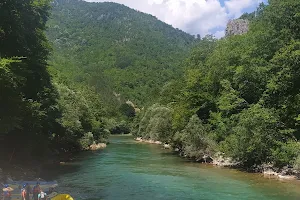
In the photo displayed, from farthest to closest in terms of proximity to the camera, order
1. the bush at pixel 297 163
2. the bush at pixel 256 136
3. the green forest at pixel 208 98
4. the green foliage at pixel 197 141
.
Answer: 1. the green foliage at pixel 197 141
2. the bush at pixel 256 136
3. the bush at pixel 297 163
4. the green forest at pixel 208 98

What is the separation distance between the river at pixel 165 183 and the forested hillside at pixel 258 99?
11.5 ft

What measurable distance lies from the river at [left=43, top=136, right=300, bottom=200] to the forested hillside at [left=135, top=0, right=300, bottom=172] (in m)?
3.51

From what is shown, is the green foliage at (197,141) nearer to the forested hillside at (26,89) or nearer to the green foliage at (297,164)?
the green foliage at (297,164)

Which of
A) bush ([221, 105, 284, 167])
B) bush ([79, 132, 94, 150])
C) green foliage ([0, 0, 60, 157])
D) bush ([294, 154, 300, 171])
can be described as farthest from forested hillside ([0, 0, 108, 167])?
bush ([294, 154, 300, 171])

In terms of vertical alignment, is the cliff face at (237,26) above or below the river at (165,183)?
above

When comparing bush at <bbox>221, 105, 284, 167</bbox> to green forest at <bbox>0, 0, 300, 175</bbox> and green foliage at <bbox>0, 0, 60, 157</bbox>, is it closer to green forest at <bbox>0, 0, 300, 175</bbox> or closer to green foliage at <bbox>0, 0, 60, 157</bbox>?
green forest at <bbox>0, 0, 300, 175</bbox>

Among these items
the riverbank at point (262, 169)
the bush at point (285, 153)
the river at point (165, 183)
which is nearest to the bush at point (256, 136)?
the bush at point (285, 153)

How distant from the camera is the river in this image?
84.1 feet

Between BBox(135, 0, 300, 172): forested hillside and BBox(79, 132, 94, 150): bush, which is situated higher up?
BBox(135, 0, 300, 172): forested hillside

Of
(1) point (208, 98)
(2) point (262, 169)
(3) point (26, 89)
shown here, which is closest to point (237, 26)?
(1) point (208, 98)

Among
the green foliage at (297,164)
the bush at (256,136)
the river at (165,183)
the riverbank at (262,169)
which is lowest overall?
the river at (165,183)

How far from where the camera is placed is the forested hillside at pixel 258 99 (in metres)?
36.5

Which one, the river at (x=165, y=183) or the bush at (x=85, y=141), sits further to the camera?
the bush at (x=85, y=141)

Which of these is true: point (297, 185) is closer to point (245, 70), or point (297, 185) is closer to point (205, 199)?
point (205, 199)
